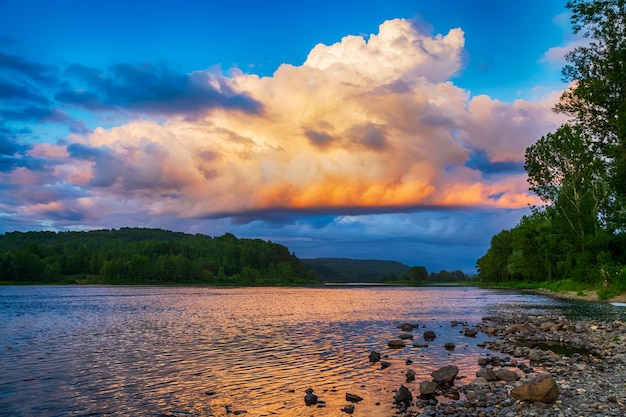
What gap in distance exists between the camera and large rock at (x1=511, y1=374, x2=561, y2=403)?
59.9 ft

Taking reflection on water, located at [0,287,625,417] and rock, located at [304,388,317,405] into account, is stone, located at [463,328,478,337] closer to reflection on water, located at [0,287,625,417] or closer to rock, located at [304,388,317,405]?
Answer: reflection on water, located at [0,287,625,417]

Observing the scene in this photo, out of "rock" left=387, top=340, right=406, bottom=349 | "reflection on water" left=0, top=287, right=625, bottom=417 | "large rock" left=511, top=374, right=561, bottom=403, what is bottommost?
"reflection on water" left=0, top=287, right=625, bottom=417

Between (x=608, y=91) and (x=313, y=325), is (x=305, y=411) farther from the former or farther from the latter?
(x=608, y=91)

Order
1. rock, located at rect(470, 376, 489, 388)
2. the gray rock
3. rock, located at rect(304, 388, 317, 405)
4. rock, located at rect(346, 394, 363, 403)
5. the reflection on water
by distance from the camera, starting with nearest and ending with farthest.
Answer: rock, located at rect(304, 388, 317, 405)
rock, located at rect(346, 394, 363, 403)
the reflection on water
rock, located at rect(470, 376, 489, 388)
the gray rock

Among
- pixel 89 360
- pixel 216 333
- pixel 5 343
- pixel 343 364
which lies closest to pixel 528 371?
pixel 343 364

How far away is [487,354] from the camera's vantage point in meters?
32.5

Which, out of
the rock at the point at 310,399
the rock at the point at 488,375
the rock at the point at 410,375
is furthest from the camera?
the rock at the point at 410,375

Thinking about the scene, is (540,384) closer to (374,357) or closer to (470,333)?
(374,357)

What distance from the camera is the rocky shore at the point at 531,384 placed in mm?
17828

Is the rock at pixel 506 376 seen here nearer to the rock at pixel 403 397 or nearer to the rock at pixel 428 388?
the rock at pixel 428 388

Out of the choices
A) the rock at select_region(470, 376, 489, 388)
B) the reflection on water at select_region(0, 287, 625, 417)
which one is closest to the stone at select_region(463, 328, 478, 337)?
the reflection on water at select_region(0, 287, 625, 417)

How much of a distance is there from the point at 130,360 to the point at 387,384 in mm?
18502

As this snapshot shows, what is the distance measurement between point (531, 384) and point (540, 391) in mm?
454

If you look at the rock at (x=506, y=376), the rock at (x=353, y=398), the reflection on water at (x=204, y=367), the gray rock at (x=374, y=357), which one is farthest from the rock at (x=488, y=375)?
the gray rock at (x=374, y=357)
